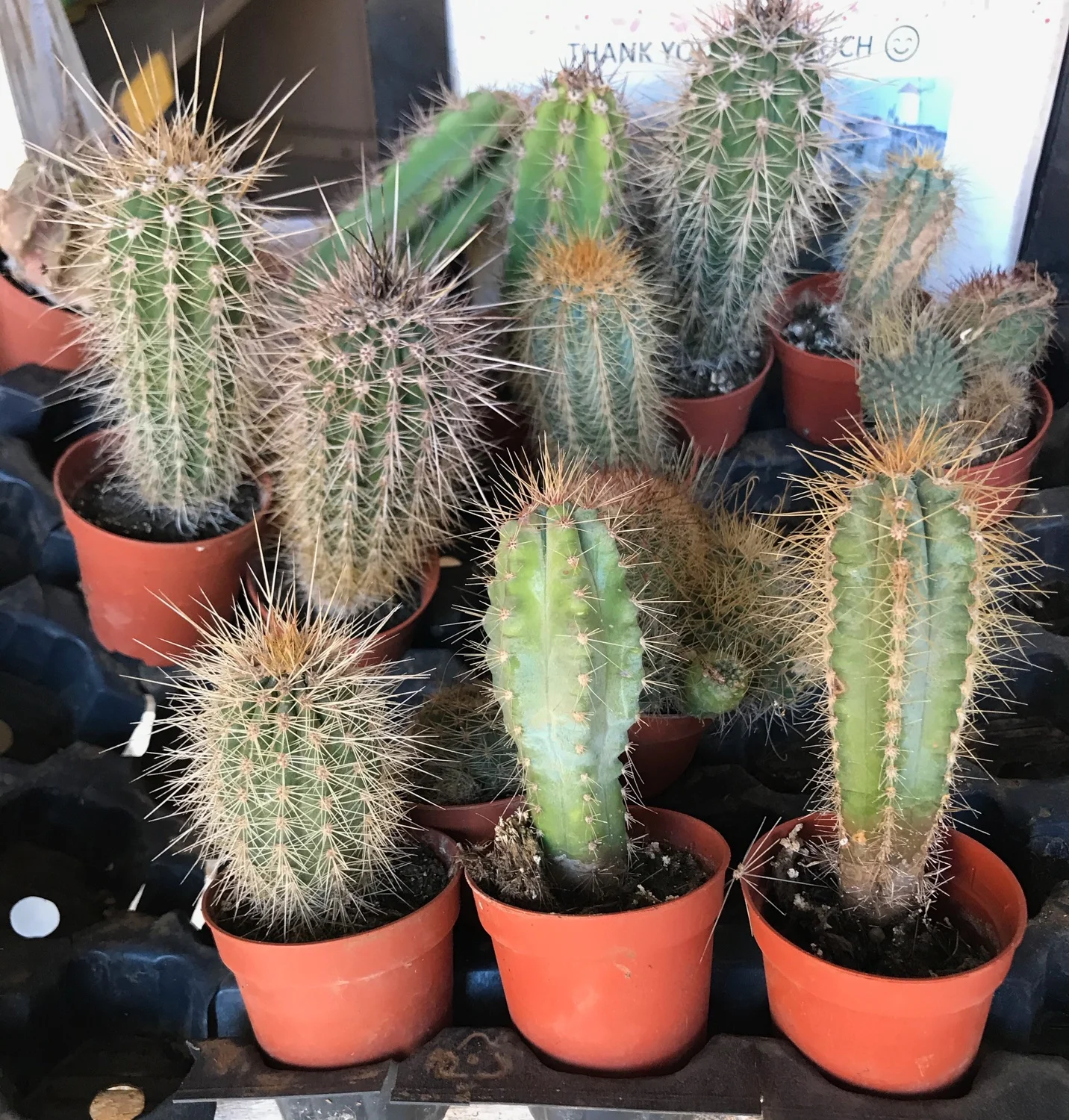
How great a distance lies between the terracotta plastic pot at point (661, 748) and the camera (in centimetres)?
117

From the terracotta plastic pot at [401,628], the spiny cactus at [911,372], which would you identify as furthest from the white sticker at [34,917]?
the spiny cactus at [911,372]

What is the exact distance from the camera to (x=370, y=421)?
1199 millimetres

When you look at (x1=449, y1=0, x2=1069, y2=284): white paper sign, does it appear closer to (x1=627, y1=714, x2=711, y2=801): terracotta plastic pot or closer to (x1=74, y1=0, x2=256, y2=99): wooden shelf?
(x1=74, y1=0, x2=256, y2=99): wooden shelf

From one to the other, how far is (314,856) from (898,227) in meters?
1.18

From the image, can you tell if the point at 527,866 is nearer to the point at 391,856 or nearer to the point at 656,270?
the point at 391,856

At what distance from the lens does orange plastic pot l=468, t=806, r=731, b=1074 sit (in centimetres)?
93

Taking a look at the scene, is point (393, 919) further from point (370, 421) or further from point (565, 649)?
point (370, 421)

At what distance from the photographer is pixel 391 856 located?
1080 mm

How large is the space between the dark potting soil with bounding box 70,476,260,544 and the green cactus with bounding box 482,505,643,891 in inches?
25.7

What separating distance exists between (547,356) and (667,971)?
2.55 feet

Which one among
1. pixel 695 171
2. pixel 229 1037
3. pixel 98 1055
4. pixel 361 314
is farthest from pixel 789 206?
pixel 98 1055

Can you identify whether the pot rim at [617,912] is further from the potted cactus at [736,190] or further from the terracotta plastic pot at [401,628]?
the potted cactus at [736,190]

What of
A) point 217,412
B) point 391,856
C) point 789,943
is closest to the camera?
point 789,943

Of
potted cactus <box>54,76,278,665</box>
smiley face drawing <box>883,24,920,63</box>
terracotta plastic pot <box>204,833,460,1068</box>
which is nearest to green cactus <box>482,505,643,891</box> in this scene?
terracotta plastic pot <box>204,833,460,1068</box>
